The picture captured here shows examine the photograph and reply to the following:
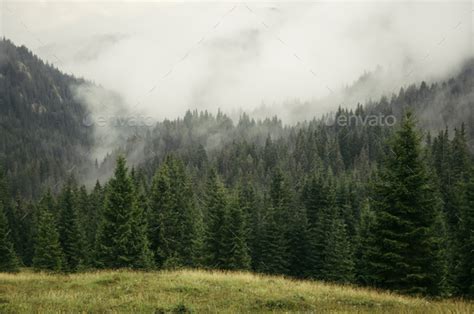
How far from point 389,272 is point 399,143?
807 centimetres

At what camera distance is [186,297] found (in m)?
14.4

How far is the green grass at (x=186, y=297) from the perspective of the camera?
1202cm

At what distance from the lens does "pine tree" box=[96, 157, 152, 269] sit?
124 ft

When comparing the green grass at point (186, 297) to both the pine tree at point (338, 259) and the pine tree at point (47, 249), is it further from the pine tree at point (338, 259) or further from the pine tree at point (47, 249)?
the pine tree at point (47, 249)

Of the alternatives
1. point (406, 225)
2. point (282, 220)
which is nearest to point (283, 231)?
point (282, 220)

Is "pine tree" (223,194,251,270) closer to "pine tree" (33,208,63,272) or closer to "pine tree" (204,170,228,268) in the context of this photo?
"pine tree" (204,170,228,268)

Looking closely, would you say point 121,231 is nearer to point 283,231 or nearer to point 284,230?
point 283,231

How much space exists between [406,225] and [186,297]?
15.3m

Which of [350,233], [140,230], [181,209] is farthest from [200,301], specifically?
[350,233]

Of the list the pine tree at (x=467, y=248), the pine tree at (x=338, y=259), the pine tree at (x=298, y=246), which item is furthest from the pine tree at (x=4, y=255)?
the pine tree at (x=467, y=248)

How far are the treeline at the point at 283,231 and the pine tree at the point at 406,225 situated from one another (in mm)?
62

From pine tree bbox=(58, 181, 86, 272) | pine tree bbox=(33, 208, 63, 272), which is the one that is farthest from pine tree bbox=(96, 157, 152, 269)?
pine tree bbox=(58, 181, 86, 272)

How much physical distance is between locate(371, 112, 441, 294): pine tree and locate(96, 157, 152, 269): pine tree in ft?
76.2

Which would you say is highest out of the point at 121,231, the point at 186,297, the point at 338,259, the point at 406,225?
the point at 406,225
